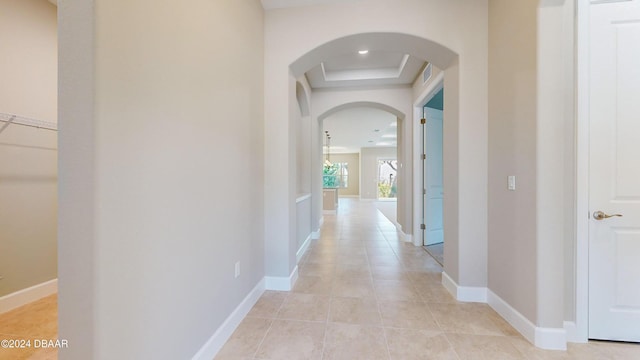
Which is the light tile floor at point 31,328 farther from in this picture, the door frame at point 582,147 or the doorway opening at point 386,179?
the doorway opening at point 386,179

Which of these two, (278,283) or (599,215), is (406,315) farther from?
(599,215)

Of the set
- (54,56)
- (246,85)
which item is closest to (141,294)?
(246,85)

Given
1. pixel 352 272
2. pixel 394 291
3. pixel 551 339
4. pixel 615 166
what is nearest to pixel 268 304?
pixel 352 272

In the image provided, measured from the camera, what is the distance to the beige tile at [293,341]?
1.63 m

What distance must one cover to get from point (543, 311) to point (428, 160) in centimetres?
287

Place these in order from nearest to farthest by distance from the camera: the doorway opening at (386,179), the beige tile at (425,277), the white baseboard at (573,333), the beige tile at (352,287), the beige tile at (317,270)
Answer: the white baseboard at (573,333) → the beige tile at (352,287) → the beige tile at (425,277) → the beige tile at (317,270) → the doorway opening at (386,179)

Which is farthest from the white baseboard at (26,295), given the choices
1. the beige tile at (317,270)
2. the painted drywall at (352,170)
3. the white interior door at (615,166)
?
the painted drywall at (352,170)

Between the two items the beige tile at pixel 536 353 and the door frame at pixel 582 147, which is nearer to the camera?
the beige tile at pixel 536 353

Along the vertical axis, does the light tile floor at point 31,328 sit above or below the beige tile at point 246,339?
above

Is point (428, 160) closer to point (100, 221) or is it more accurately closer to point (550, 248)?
point (550, 248)

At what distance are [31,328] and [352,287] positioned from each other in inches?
108

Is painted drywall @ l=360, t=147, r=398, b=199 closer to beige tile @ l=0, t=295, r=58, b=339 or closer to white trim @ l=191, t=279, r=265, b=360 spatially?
white trim @ l=191, t=279, r=265, b=360

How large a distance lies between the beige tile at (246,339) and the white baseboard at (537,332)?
1.99 metres

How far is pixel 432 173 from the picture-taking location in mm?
4254
